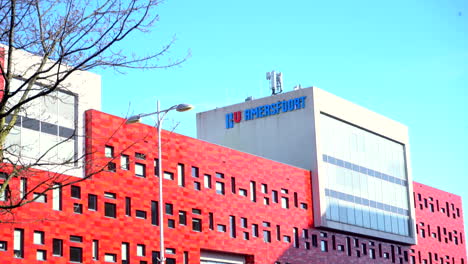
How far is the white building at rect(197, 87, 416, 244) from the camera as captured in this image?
2574 inches

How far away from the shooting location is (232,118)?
70.2 meters

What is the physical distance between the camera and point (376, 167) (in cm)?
7281

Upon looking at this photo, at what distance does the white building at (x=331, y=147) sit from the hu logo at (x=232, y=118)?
0.28 ft

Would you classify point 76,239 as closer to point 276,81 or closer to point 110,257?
point 110,257

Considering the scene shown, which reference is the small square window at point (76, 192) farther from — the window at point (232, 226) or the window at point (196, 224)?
the window at point (232, 226)

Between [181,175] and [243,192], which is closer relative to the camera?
[181,175]

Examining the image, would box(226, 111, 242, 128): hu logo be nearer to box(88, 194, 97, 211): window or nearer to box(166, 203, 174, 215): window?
box(166, 203, 174, 215): window

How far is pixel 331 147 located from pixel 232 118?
9099 mm

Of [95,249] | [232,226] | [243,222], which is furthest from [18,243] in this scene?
[243,222]

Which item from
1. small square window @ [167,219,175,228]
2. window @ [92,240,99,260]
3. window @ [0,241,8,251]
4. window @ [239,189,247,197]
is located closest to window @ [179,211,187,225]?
small square window @ [167,219,175,228]

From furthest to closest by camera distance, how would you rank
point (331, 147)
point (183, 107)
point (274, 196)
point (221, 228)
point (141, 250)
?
point (331, 147)
point (274, 196)
point (221, 228)
point (141, 250)
point (183, 107)

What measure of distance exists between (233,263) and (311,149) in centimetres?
1346

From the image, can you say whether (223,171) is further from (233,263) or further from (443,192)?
(443,192)

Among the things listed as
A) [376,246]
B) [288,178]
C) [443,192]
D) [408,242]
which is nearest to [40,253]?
[288,178]
